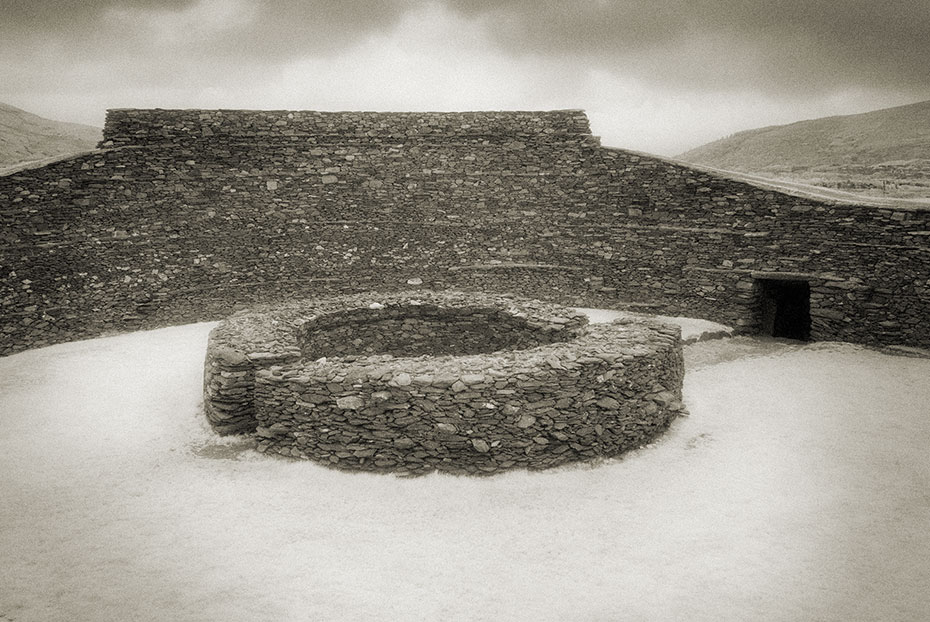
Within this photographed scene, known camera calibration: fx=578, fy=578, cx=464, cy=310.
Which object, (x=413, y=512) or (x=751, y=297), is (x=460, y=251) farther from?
(x=413, y=512)

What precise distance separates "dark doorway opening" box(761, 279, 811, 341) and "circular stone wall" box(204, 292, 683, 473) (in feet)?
24.3

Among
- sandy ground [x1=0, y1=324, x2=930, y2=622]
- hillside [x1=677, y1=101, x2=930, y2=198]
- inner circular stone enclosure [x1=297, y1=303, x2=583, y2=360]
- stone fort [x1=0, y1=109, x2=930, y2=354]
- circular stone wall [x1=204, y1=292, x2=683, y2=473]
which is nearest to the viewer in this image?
sandy ground [x1=0, y1=324, x2=930, y2=622]

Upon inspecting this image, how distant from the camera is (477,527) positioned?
643cm

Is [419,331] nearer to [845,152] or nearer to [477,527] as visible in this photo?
[477,527]

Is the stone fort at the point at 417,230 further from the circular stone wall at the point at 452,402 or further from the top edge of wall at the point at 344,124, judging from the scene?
the circular stone wall at the point at 452,402

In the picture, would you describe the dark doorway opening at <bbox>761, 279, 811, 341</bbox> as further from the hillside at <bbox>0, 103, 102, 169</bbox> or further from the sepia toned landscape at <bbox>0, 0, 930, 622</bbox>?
the hillside at <bbox>0, 103, 102, 169</bbox>

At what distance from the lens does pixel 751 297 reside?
1434 centimetres

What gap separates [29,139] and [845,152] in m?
48.8

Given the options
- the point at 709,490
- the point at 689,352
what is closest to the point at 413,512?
the point at 709,490

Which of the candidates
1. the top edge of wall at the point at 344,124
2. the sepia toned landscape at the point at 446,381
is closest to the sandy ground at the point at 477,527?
the sepia toned landscape at the point at 446,381

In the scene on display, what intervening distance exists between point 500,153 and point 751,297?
309 inches

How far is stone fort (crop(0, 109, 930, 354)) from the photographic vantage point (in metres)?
13.2

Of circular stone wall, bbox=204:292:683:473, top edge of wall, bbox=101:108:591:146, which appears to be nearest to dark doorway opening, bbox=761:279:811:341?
top edge of wall, bbox=101:108:591:146

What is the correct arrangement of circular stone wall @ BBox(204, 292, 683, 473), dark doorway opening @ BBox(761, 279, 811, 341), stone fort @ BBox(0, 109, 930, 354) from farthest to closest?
dark doorway opening @ BBox(761, 279, 811, 341), stone fort @ BBox(0, 109, 930, 354), circular stone wall @ BBox(204, 292, 683, 473)
